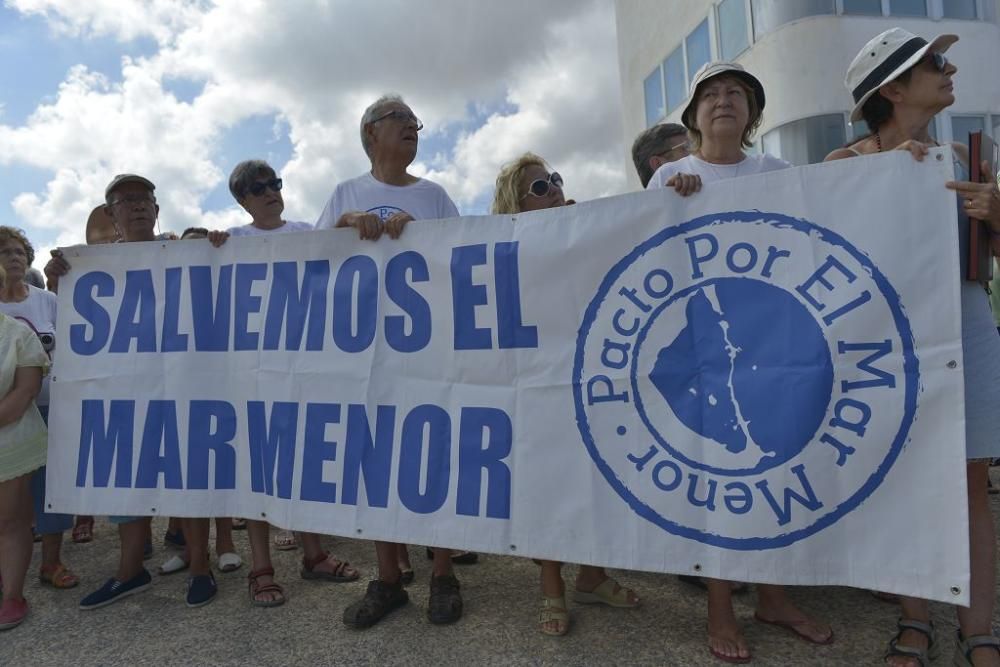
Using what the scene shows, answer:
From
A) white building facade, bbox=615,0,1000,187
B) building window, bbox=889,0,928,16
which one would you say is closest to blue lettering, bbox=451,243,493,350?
white building facade, bbox=615,0,1000,187

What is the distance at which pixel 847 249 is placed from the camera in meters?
2.13

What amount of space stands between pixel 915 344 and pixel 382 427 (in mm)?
1948

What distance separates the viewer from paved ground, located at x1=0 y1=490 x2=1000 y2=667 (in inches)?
90.7

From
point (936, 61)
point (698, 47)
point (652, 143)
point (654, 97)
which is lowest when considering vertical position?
point (936, 61)

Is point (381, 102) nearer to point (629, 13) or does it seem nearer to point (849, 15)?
point (849, 15)

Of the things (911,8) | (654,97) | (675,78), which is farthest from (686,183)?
(654,97)

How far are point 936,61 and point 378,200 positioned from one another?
225cm

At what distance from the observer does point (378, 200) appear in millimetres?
3062

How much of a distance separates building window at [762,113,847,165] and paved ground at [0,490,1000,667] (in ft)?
27.8

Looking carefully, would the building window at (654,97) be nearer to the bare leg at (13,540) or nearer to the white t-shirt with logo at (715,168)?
the white t-shirt with logo at (715,168)

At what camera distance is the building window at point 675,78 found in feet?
41.1

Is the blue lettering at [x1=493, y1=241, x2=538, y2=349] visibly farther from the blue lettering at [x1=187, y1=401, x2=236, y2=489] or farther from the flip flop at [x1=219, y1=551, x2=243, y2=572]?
the flip flop at [x1=219, y1=551, x2=243, y2=572]

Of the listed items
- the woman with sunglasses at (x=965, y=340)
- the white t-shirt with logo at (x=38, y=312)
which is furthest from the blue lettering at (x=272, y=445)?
the woman with sunglasses at (x=965, y=340)

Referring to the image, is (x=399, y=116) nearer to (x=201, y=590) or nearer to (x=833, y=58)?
(x=201, y=590)
